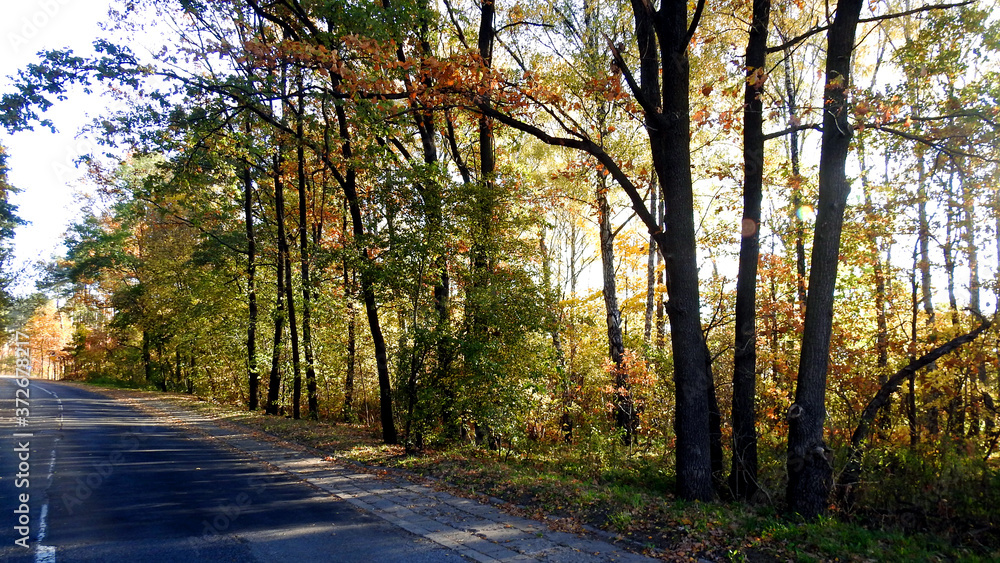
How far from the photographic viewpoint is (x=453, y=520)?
6.62 meters

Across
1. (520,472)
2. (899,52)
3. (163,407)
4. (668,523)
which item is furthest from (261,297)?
(899,52)

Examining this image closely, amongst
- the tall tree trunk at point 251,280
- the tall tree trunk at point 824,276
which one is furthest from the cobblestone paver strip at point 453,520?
the tall tree trunk at point 251,280

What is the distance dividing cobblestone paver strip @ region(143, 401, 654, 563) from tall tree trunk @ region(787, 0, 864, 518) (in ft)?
10.2

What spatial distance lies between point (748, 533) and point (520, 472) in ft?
13.5

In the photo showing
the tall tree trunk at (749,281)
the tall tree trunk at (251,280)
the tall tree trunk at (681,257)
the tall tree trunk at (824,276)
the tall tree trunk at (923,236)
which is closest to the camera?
the tall tree trunk at (824,276)

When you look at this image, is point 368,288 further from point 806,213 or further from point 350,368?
point 806,213

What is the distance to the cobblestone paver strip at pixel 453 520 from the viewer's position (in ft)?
17.8

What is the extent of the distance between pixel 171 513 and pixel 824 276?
9156 millimetres

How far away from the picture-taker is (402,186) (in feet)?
36.1

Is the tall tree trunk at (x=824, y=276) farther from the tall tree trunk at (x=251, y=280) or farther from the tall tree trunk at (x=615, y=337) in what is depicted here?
the tall tree trunk at (x=251, y=280)

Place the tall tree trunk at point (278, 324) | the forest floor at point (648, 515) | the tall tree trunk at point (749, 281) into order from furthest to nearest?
1. the tall tree trunk at point (278, 324)
2. the tall tree trunk at point (749, 281)
3. the forest floor at point (648, 515)

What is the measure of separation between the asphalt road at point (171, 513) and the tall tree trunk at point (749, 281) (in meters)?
4.87

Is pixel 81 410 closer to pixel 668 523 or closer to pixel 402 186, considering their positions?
pixel 402 186

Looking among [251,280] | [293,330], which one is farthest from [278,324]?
[293,330]
